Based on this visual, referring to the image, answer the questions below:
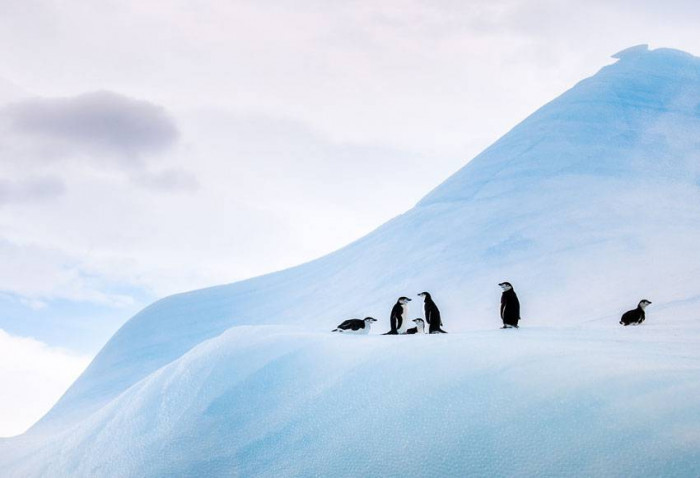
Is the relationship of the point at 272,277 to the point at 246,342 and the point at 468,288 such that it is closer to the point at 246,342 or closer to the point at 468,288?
the point at 468,288

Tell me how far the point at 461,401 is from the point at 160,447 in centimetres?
298

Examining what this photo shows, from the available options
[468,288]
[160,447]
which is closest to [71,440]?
[160,447]

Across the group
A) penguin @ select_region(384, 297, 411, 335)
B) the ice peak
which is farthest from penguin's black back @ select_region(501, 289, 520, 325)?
the ice peak

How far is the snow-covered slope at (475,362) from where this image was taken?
4.50 meters

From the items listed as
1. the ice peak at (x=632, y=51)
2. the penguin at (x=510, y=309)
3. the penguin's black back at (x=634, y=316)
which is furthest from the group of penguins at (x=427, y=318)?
the ice peak at (x=632, y=51)

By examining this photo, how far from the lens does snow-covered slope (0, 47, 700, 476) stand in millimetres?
4504

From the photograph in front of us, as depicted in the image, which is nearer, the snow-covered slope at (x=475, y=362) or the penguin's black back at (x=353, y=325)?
the snow-covered slope at (x=475, y=362)

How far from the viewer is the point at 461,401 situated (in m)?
5.02

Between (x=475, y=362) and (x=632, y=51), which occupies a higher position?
(x=632, y=51)

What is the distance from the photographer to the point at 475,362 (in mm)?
5500

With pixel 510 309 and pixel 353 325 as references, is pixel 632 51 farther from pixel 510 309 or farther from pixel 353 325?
pixel 353 325

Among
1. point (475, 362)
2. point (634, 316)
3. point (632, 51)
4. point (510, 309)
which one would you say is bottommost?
point (475, 362)

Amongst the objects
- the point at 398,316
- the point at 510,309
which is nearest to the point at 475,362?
the point at 510,309

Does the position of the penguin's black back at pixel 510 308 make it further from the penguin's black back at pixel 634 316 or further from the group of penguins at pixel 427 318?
the penguin's black back at pixel 634 316
